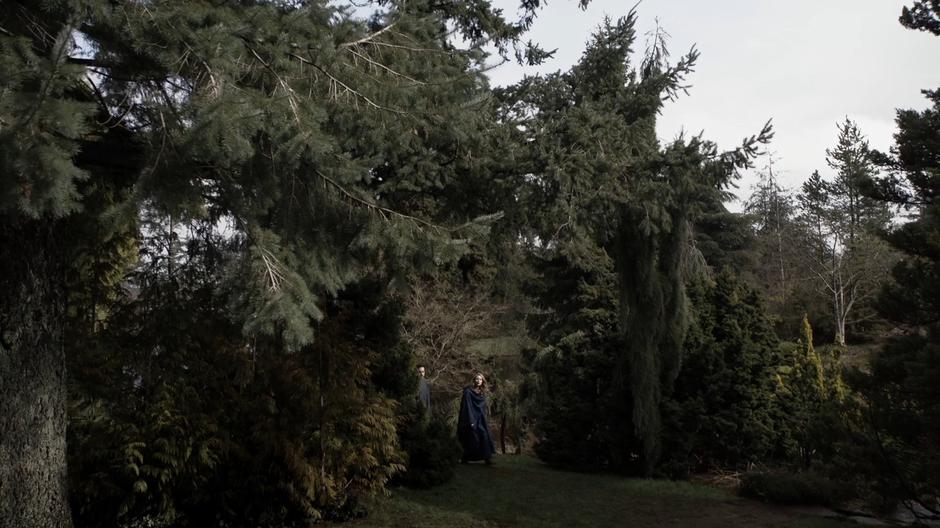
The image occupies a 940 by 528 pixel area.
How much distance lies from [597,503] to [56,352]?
22.4ft

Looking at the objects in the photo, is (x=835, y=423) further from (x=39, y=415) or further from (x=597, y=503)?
(x=39, y=415)

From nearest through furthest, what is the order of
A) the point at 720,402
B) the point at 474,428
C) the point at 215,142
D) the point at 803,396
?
the point at 215,142 < the point at 720,402 < the point at 803,396 < the point at 474,428

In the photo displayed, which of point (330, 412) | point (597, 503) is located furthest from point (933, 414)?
point (330, 412)

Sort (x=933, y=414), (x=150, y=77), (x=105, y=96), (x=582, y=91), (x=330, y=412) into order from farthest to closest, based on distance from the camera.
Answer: (x=582, y=91) < (x=330, y=412) < (x=933, y=414) < (x=105, y=96) < (x=150, y=77)

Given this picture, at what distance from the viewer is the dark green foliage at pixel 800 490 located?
383 inches

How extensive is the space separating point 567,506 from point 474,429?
3670mm

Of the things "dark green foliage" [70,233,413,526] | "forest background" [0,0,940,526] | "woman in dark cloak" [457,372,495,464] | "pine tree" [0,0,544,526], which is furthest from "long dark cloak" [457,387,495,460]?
"pine tree" [0,0,544,526]

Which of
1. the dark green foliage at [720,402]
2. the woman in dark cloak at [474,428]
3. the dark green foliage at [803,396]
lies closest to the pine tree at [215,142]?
the woman in dark cloak at [474,428]

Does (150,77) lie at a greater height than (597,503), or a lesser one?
greater

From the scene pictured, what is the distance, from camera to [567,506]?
31.1 feet

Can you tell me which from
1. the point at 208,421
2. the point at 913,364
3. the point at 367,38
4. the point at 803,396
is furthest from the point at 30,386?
the point at 803,396

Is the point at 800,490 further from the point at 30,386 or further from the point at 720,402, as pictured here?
the point at 30,386

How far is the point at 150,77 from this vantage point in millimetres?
5355

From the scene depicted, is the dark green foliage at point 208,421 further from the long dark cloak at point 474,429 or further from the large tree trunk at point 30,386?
the long dark cloak at point 474,429
